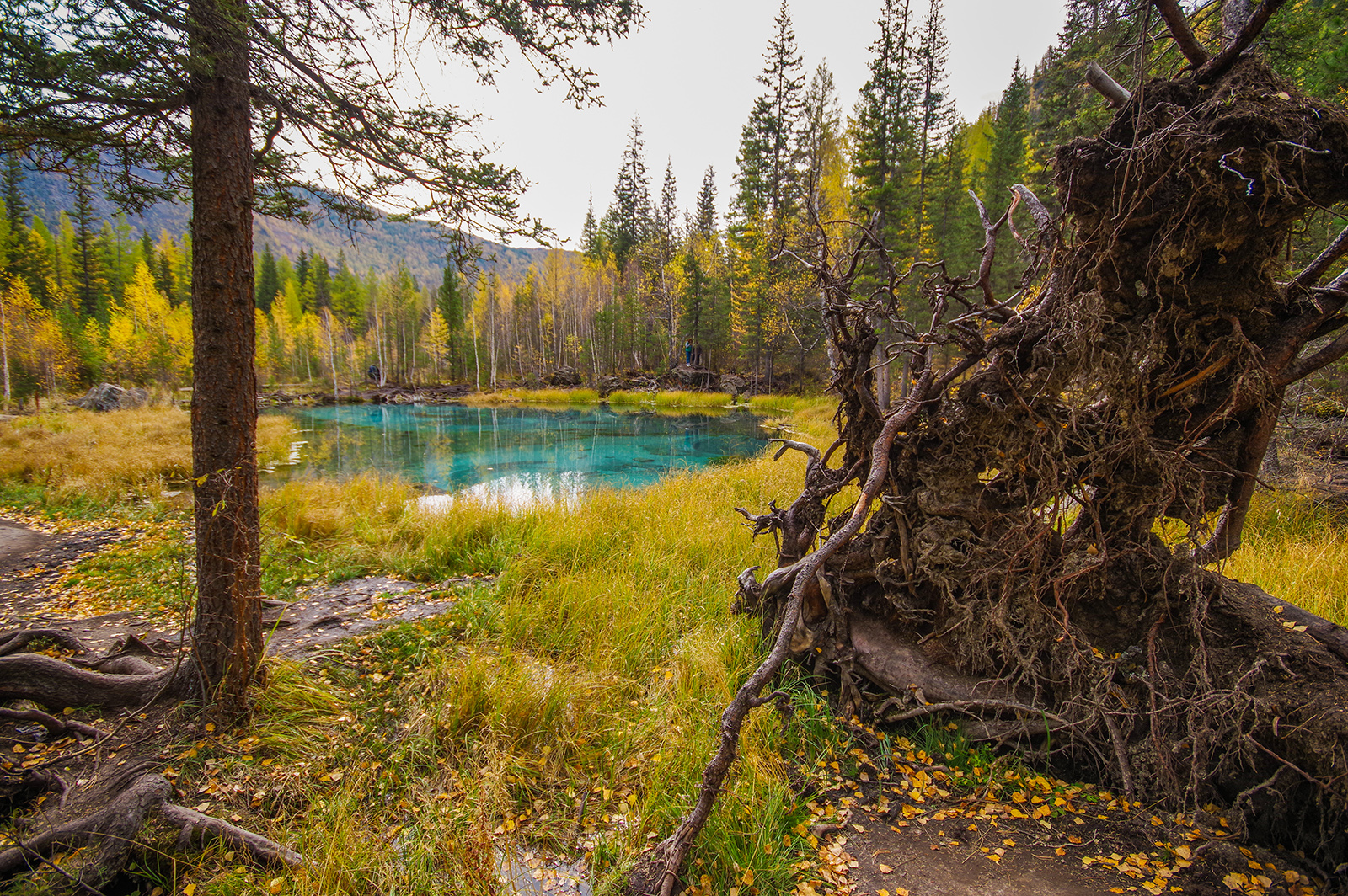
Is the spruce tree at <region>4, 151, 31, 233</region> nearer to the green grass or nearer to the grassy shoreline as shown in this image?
the grassy shoreline

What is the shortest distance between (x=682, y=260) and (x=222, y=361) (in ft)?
122

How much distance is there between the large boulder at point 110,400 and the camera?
83.6 feet

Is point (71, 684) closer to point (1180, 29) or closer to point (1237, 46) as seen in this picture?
point (1180, 29)

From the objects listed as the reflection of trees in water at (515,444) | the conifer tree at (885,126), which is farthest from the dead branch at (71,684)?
the conifer tree at (885,126)

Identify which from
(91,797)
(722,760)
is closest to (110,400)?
(91,797)

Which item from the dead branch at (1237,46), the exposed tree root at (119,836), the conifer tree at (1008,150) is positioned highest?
the conifer tree at (1008,150)

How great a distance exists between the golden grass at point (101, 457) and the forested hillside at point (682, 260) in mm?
5260

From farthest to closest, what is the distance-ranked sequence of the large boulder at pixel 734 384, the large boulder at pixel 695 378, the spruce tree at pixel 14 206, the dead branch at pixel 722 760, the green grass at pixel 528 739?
the large boulder at pixel 695 378, the large boulder at pixel 734 384, the spruce tree at pixel 14 206, the green grass at pixel 528 739, the dead branch at pixel 722 760

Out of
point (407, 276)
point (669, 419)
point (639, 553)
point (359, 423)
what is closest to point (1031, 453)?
point (639, 553)

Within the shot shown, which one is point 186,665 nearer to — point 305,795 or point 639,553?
point 305,795

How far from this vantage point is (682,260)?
37.2 metres

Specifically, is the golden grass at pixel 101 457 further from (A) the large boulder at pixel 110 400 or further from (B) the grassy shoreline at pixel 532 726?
(A) the large boulder at pixel 110 400

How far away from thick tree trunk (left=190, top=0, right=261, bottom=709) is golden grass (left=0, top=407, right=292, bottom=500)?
9.28 meters

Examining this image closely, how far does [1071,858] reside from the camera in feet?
7.06
